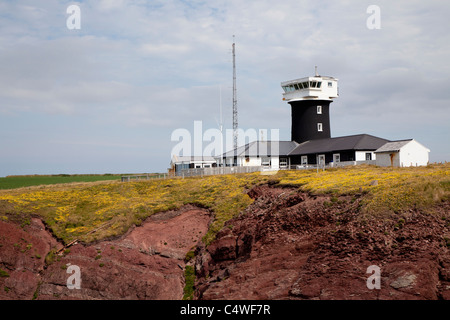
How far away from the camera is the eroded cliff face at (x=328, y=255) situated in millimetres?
23469

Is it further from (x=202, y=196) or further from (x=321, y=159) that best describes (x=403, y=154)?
(x=202, y=196)

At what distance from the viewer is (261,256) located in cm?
3102

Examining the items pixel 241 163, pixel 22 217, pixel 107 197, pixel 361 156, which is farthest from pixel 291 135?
pixel 22 217

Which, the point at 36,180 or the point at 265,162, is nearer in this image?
the point at 265,162

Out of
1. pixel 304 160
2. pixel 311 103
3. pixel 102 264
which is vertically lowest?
pixel 102 264

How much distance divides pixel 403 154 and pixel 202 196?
2384 centimetres

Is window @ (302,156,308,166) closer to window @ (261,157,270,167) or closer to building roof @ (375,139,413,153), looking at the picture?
window @ (261,157,270,167)

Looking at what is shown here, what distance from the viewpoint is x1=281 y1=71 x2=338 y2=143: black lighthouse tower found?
70688mm

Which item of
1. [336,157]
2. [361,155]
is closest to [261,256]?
[361,155]

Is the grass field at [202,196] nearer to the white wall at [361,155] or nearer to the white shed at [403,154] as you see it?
the white shed at [403,154]
